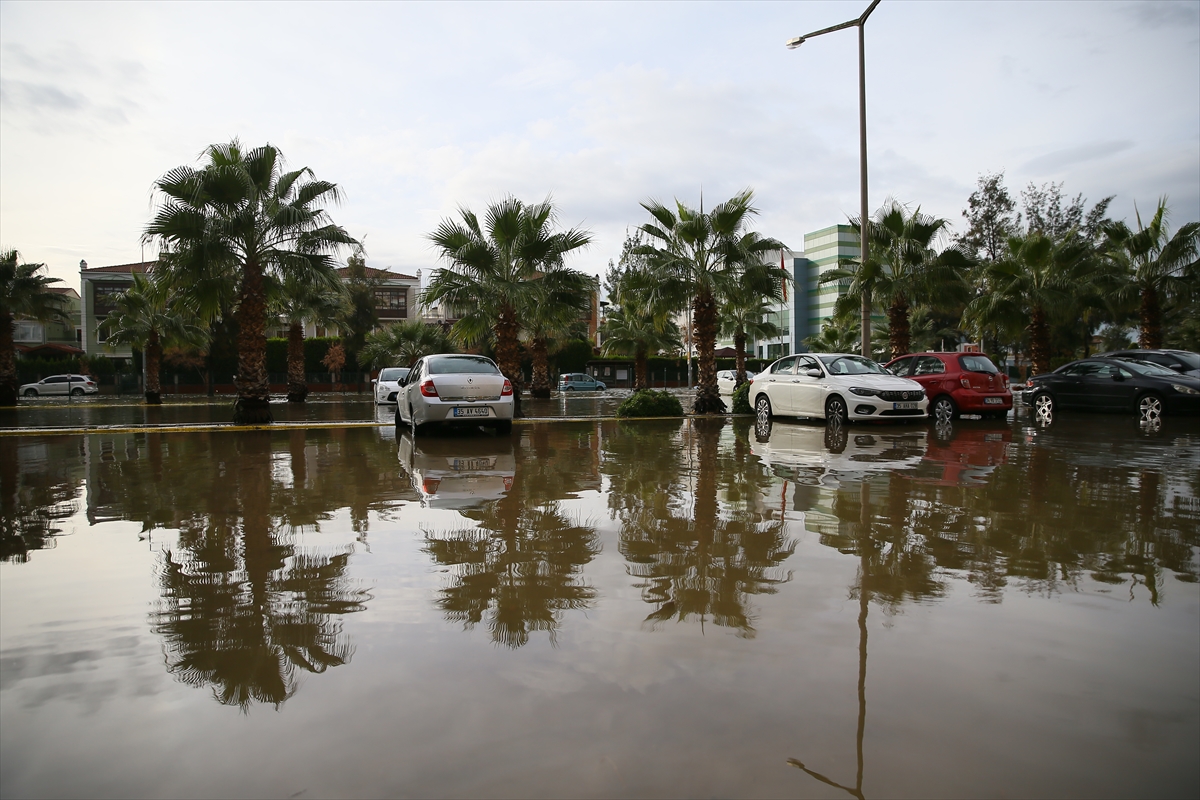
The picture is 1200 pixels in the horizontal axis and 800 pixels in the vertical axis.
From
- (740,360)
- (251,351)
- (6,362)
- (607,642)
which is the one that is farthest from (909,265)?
(6,362)

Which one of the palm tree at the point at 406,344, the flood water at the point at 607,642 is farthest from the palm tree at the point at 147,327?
the flood water at the point at 607,642

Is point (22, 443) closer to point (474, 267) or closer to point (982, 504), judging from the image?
point (474, 267)

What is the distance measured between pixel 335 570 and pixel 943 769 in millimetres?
3658

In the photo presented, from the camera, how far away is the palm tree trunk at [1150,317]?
25203 mm

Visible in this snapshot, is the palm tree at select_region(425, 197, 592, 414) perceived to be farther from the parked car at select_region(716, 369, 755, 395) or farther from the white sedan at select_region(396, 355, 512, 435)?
the parked car at select_region(716, 369, 755, 395)

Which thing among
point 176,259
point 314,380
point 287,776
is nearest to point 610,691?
point 287,776

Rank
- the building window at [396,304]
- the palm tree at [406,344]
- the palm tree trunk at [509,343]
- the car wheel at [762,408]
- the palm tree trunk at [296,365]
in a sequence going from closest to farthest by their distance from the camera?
the car wheel at [762,408], the palm tree trunk at [509,343], the palm tree trunk at [296,365], the palm tree at [406,344], the building window at [396,304]

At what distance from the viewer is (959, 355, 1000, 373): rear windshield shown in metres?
16.6

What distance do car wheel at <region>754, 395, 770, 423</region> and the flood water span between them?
31.4 feet

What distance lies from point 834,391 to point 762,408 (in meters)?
2.55

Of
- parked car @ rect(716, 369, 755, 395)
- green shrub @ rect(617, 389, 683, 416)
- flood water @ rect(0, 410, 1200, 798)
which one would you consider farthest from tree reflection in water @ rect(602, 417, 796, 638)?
parked car @ rect(716, 369, 755, 395)

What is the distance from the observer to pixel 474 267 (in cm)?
2080

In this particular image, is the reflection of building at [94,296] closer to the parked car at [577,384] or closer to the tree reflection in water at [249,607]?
the parked car at [577,384]

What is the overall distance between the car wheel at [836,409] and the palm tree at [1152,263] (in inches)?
609
